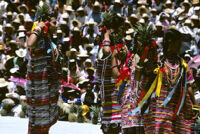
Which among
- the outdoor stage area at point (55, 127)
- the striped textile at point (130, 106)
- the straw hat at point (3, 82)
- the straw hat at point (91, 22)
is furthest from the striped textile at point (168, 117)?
the straw hat at point (91, 22)

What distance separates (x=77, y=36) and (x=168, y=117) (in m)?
7.26

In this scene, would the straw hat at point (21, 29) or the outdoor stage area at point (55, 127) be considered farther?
the straw hat at point (21, 29)

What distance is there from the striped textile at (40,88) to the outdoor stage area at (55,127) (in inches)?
95.8

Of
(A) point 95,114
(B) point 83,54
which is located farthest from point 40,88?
(B) point 83,54

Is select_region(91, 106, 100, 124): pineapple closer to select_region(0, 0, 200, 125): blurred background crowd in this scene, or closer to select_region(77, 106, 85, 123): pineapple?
select_region(0, 0, 200, 125): blurred background crowd

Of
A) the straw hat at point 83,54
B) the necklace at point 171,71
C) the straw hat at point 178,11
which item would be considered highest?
the straw hat at point 178,11

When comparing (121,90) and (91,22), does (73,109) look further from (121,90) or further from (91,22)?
(91,22)

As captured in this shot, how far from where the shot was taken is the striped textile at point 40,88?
490 cm

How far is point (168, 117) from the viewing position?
180 inches

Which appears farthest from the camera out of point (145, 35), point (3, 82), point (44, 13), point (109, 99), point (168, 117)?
point (3, 82)

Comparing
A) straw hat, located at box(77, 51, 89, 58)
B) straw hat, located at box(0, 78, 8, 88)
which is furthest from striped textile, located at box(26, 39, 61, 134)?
straw hat, located at box(77, 51, 89, 58)

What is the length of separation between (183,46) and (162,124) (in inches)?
40.0

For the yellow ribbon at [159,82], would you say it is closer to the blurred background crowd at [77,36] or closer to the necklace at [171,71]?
the necklace at [171,71]

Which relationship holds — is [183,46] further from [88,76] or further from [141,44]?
[88,76]
